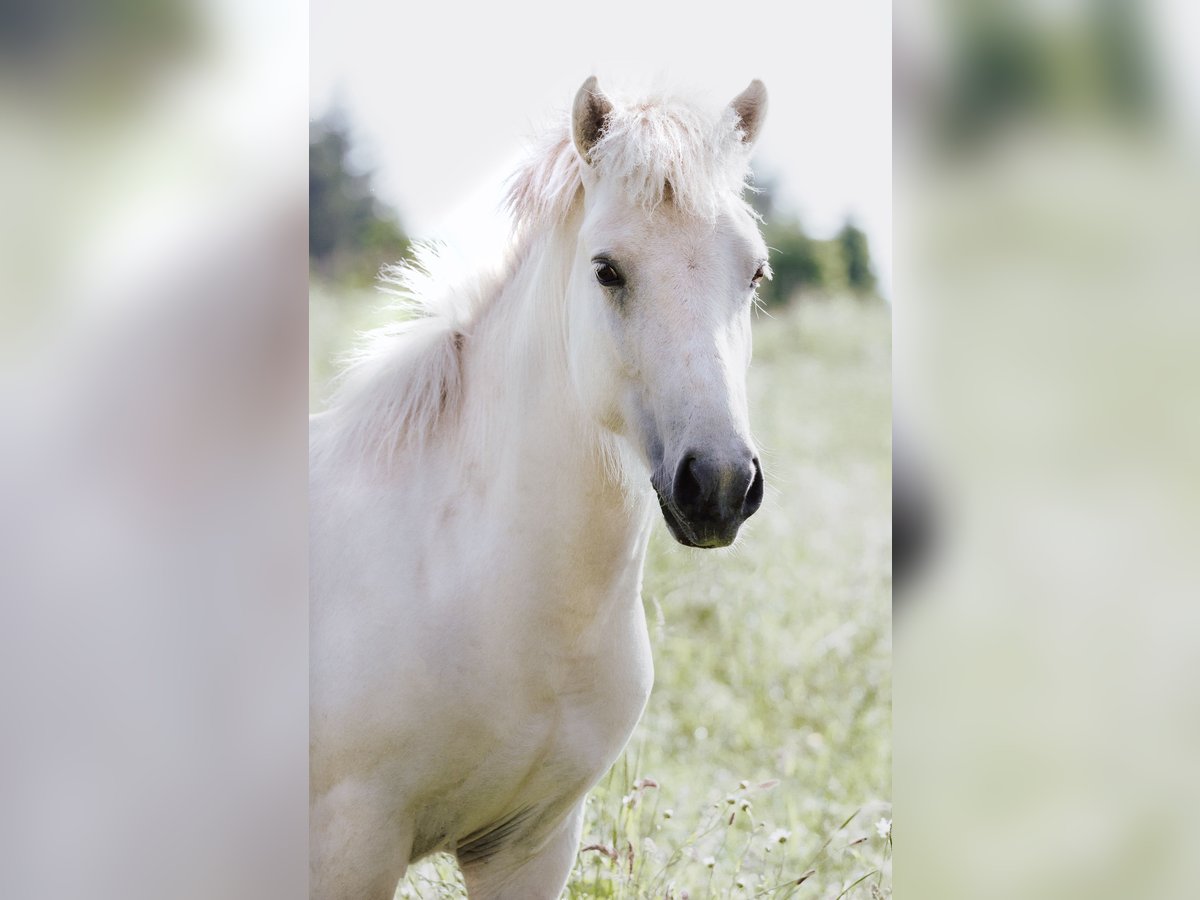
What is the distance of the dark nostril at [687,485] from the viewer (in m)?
1.19

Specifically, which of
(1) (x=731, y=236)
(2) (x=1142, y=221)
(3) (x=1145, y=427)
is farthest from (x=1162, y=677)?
(1) (x=731, y=236)

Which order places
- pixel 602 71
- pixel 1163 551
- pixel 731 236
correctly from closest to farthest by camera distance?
pixel 1163 551 < pixel 731 236 < pixel 602 71

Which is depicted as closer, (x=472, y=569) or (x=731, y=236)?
(x=731, y=236)

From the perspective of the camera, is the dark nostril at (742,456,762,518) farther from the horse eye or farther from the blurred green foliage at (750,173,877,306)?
the blurred green foliage at (750,173,877,306)

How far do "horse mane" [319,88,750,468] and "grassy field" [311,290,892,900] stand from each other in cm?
21

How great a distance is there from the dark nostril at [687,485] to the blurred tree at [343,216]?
745 mm

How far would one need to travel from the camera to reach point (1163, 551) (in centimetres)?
97

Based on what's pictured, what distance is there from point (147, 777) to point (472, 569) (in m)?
0.52

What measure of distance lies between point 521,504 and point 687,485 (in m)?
0.31

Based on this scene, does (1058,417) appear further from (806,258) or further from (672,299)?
(806,258)

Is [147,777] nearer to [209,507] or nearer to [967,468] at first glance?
[209,507]

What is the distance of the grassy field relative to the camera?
6.16ft

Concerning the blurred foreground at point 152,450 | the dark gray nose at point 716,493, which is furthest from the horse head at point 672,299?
the blurred foreground at point 152,450

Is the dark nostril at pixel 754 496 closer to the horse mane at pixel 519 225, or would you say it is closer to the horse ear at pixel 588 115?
the horse mane at pixel 519 225
